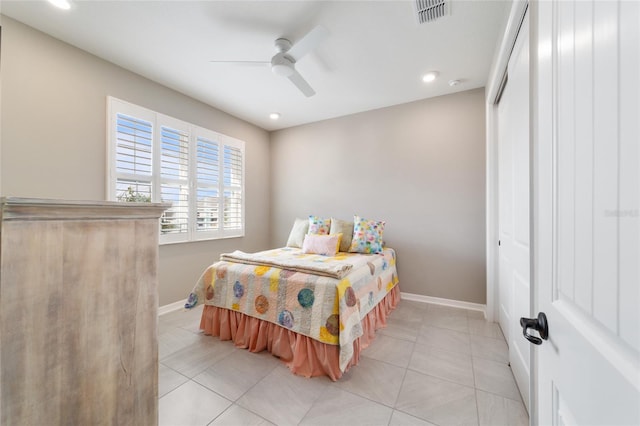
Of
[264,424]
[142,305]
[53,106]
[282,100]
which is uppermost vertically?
[282,100]

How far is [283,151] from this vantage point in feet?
14.2

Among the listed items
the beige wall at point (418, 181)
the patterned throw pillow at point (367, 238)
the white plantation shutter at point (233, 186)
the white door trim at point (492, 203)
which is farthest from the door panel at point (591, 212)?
the white plantation shutter at point (233, 186)

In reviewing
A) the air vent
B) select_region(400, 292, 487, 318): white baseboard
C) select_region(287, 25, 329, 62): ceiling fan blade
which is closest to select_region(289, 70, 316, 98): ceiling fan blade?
select_region(287, 25, 329, 62): ceiling fan blade

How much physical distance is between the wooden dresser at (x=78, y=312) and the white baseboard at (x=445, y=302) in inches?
117

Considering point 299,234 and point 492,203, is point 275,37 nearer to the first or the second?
point 299,234

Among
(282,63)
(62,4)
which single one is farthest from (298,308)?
(62,4)

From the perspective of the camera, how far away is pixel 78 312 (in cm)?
75

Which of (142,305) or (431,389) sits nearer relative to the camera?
(142,305)

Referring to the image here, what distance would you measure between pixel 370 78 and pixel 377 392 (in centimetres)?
294

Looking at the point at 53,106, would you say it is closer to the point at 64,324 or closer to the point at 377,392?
the point at 64,324

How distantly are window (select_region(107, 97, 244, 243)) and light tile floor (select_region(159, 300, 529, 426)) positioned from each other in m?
1.42

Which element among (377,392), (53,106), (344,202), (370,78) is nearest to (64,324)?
(377,392)

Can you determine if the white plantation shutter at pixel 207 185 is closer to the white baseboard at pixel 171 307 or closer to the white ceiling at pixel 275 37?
the white ceiling at pixel 275 37

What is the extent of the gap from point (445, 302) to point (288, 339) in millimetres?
2172
